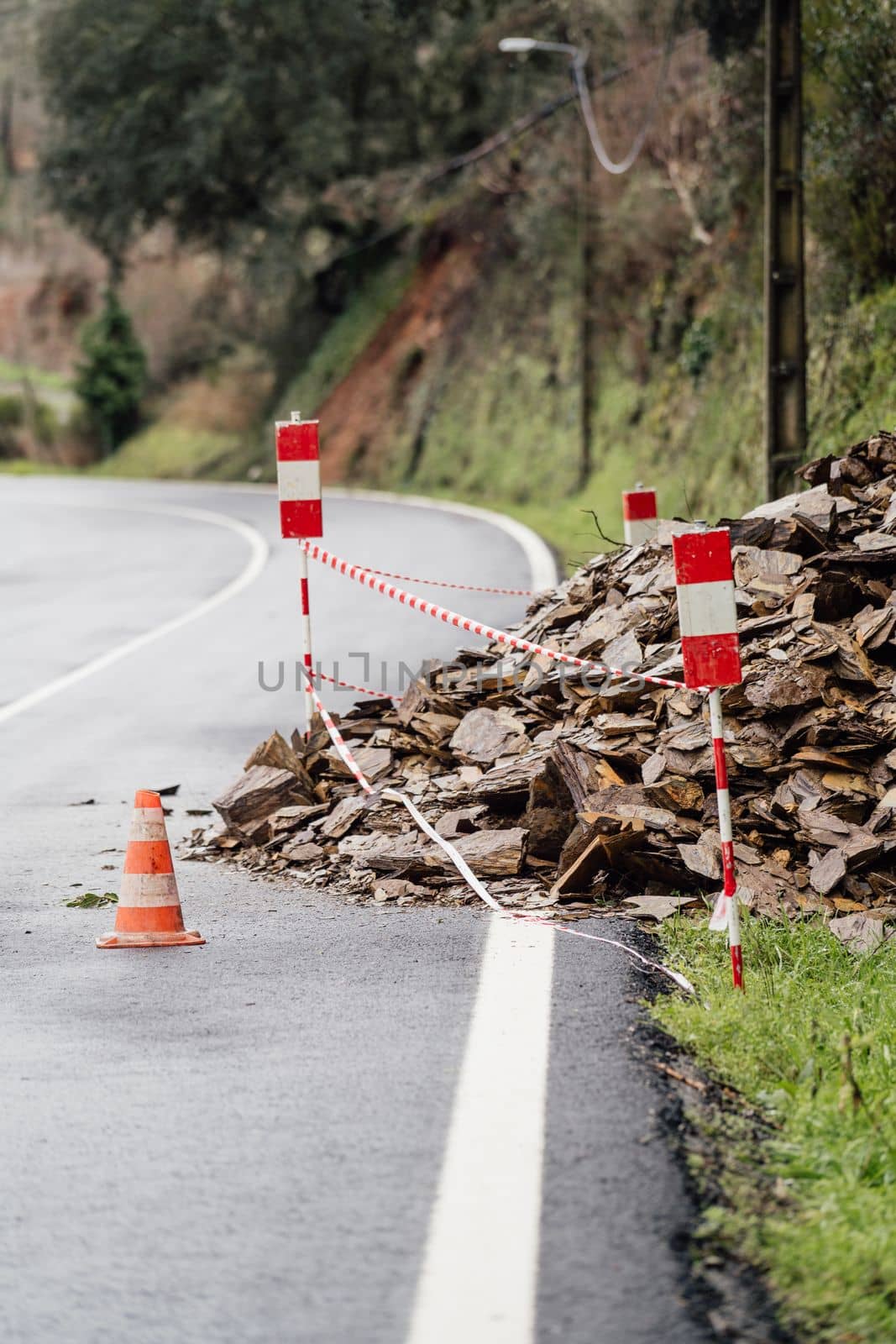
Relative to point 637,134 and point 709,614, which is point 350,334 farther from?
point 709,614

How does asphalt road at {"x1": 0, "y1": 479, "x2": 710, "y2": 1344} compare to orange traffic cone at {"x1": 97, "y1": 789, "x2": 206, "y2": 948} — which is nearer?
asphalt road at {"x1": 0, "y1": 479, "x2": 710, "y2": 1344}

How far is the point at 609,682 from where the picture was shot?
9000mm

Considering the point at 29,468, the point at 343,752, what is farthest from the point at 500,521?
the point at 29,468

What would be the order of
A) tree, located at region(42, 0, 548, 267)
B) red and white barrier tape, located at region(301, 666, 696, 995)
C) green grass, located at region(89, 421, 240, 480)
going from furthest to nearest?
1. green grass, located at region(89, 421, 240, 480)
2. tree, located at region(42, 0, 548, 267)
3. red and white barrier tape, located at region(301, 666, 696, 995)

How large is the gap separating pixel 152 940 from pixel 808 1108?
2.97 metres

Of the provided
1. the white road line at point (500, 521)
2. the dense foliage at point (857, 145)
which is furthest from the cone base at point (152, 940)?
the dense foliage at point (857, 145)

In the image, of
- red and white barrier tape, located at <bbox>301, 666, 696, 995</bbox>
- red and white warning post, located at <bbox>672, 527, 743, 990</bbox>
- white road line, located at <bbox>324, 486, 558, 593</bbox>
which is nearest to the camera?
red and white barrier tape, located at <bbox>301, 666, 696, 995</bbox>

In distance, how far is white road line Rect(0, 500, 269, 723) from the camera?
1404 centimetres

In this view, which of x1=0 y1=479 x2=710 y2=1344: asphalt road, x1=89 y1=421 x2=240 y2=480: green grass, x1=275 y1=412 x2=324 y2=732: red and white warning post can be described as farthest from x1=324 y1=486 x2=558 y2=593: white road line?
x1=0 y1=479 x2=710 y2=1344: asphalt road

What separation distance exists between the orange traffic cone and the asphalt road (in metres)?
0.12

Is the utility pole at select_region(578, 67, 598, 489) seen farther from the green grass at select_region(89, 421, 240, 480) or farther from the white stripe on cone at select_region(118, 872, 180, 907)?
the white stripe on cone at select_region(118, 872, 180, 907)

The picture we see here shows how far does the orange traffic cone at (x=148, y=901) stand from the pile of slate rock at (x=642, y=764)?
3.22 ft

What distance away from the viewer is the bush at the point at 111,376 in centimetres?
6875

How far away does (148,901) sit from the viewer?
7094 mm
